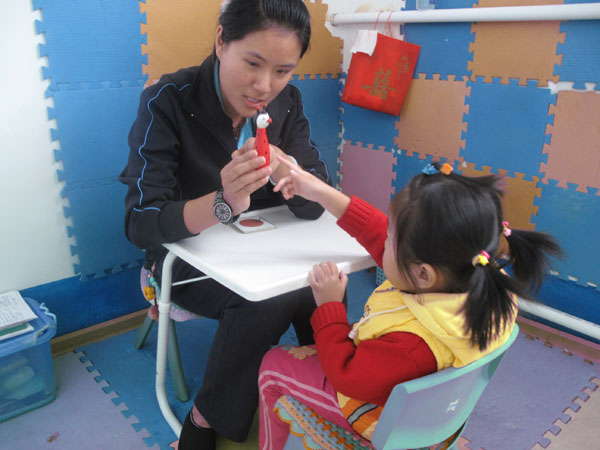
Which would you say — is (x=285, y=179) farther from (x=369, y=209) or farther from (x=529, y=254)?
(x=529, y=254)

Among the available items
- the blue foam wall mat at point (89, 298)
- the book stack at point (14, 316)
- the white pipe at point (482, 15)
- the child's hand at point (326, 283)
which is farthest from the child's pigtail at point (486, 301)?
the blue foam wall mat at point (89, 298)

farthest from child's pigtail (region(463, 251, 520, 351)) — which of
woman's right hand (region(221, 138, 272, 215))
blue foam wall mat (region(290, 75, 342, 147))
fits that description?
blue foam wall mat (region(290, 75, 342, 147))

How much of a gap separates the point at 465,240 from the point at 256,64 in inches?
24.6

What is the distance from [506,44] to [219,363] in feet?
4.75

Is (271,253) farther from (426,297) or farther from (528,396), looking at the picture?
(528,396)

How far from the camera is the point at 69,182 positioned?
1658mm

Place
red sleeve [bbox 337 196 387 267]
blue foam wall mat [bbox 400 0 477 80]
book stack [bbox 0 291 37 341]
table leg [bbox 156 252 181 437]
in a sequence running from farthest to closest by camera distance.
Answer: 1. blue foam wall mat [bbox 400 0 477 80]
2. book stack [bbox 0 291 37 341]
3. table leg [bbox 156 252 181 437]
4. red sleeve [bbox 337 196 387 267]

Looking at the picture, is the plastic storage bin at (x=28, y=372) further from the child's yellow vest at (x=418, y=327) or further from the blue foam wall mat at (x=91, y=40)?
the child's yellow vest at (x=418, y=327)

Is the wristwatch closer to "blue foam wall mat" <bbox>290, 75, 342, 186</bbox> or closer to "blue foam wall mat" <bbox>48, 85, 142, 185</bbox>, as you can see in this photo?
"blue foam wall mat" <bbox>48, 85, 142, 185</bbox>

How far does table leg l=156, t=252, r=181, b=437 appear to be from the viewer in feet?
3.92

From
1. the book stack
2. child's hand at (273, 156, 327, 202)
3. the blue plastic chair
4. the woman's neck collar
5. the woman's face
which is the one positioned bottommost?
the book stack

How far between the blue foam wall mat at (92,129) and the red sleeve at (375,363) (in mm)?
1121

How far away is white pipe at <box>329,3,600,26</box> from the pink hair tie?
3.79ft

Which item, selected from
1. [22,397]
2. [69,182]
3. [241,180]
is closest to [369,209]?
[241,180]
